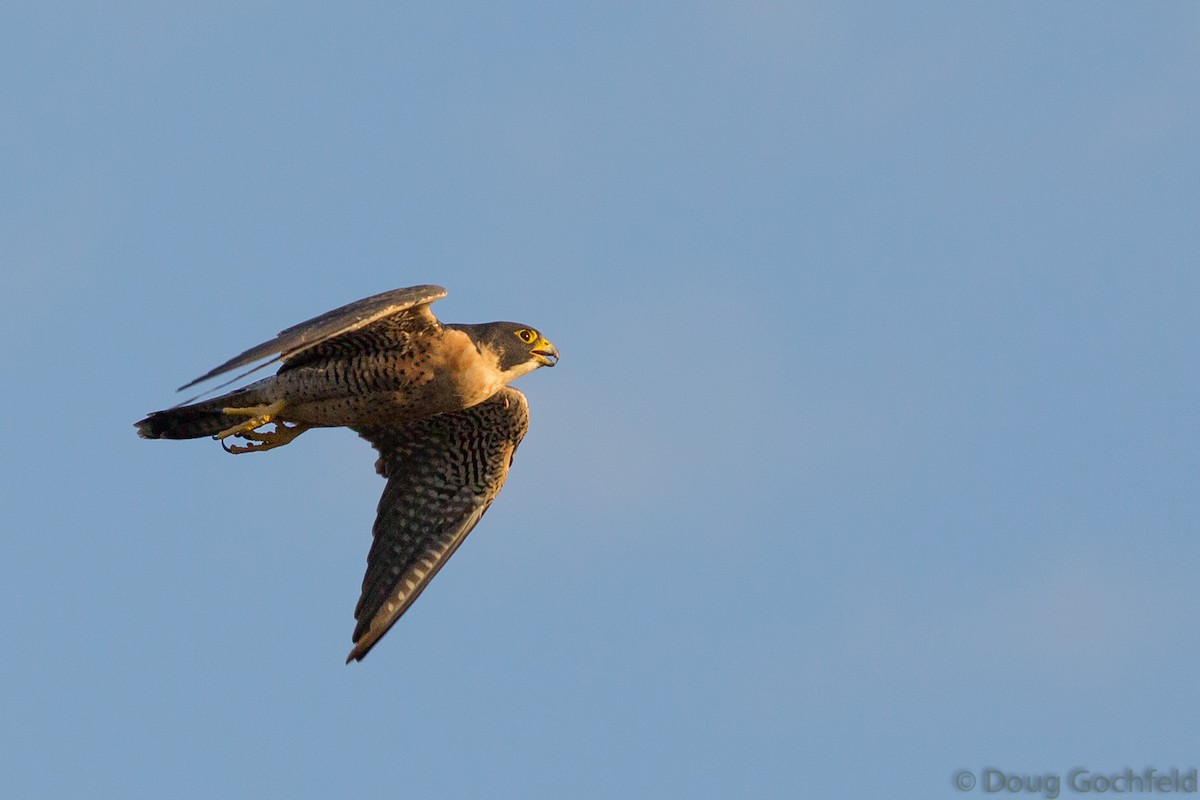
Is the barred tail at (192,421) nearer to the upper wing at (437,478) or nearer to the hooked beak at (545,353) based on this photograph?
the upper wing at (437,478)

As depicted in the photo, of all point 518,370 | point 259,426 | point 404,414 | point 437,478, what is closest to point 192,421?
point 259,426

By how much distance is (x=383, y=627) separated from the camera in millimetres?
13406

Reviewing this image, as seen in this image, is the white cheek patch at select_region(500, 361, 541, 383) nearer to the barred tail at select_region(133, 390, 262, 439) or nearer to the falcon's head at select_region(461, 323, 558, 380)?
the falcon's head at select_region(461, 323, 558, 380)

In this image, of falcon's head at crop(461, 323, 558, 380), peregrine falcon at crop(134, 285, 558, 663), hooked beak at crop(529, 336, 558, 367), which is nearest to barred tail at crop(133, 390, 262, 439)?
peregrine falcon at crop(134, 285, 558, 663)

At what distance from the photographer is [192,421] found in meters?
13.4

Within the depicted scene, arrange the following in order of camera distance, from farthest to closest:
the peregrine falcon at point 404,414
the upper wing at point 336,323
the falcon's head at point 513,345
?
the falcon's head at point 513,345 → the peregrine falcon at point 404,414 → the upper wing at point 336,323

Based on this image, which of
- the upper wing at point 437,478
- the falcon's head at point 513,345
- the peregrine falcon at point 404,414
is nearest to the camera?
the peregrine falcon at point 404,414

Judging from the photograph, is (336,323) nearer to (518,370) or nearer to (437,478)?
(518,370)

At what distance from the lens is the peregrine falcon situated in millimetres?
12742

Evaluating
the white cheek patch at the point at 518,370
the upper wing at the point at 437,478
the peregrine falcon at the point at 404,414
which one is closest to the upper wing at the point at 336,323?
the peregrine falcon at the point at 404,414

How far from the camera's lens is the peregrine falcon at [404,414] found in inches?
502

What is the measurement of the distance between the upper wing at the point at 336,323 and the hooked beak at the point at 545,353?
128 cm

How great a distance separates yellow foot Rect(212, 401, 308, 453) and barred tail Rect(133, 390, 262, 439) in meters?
0.07

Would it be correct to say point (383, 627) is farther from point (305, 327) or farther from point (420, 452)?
point (305, 327)
